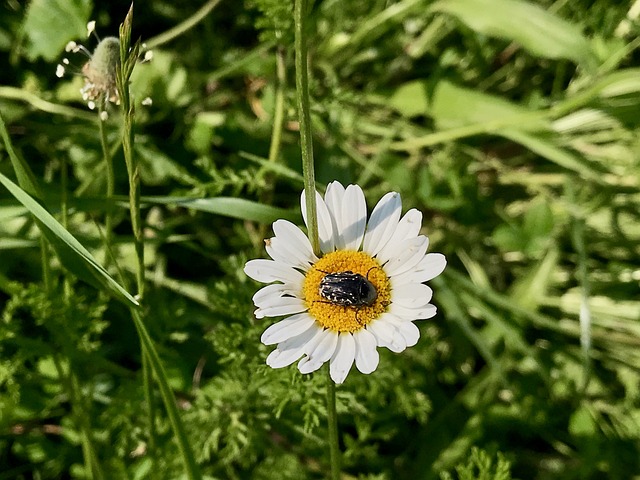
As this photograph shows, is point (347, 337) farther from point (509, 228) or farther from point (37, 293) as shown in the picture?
point (509, 228)

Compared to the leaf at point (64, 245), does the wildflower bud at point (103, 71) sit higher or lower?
higher

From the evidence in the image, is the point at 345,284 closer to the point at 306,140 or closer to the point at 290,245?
the point at 290,245

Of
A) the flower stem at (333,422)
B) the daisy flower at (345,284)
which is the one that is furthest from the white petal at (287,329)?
the flower stem at (333,422)

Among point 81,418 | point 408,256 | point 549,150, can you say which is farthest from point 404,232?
point 549,150

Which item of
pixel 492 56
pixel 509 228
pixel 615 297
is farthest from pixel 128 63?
pixel 615 297

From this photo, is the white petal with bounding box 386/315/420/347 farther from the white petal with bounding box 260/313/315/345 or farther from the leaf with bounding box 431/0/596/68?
the leaf with bounding box 431/0/596/68

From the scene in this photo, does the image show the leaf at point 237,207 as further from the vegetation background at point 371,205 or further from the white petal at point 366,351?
the white petal at point 366,351
